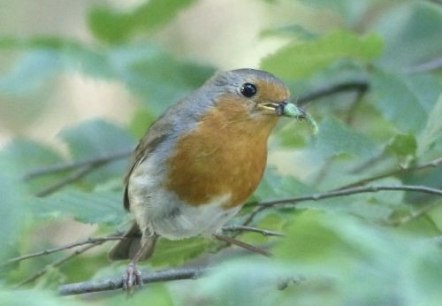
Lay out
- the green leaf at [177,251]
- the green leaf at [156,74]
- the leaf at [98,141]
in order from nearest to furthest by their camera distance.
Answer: the green leaf at [177,251] → the green leaf at [156,74] → the leaf at [98,141]

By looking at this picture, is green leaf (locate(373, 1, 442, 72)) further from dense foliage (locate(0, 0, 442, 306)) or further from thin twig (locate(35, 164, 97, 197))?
thin twig (locate(35, 164, 97, 197))

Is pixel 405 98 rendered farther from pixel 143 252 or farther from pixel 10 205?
pixel 10 205

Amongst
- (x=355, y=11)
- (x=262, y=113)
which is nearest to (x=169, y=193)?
(x=262, y=113)

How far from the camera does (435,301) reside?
1.12 metres

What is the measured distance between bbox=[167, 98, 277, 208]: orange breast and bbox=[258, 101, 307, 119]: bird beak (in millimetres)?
29

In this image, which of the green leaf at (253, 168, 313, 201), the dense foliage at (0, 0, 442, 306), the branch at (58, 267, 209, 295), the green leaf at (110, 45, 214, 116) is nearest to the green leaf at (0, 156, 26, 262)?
the dense foliage at (0, 0, 442, 306)

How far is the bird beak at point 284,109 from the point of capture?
3.40 m

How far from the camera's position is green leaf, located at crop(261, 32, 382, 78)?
11.8ft

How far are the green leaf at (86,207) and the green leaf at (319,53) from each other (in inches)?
29.0

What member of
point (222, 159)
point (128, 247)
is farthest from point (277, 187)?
point (128, 247)

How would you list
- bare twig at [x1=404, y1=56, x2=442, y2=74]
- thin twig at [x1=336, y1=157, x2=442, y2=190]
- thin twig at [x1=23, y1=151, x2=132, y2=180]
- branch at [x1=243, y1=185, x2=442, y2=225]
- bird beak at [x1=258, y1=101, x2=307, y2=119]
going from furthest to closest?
thin twig at [x1=23, y1=151, x2=132, y2=180], bare twig at [x1=404, y1=56, x2=442, y2=74], bird beak at [x1=258, y1=101, x2=307, y2=119], thin twig at [x1=336, y1=157, x2=442, y2=190], branch at [x1=243, y1=185, x2=442, y2=225]

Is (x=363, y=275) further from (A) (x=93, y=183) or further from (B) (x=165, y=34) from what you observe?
(B) (x=165, y=34)

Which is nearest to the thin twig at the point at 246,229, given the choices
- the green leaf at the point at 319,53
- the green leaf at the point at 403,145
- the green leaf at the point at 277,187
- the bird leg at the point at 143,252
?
the green leaf at the point at 277,187

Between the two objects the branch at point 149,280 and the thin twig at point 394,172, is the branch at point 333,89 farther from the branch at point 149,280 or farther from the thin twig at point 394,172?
the branch at point 149,280
